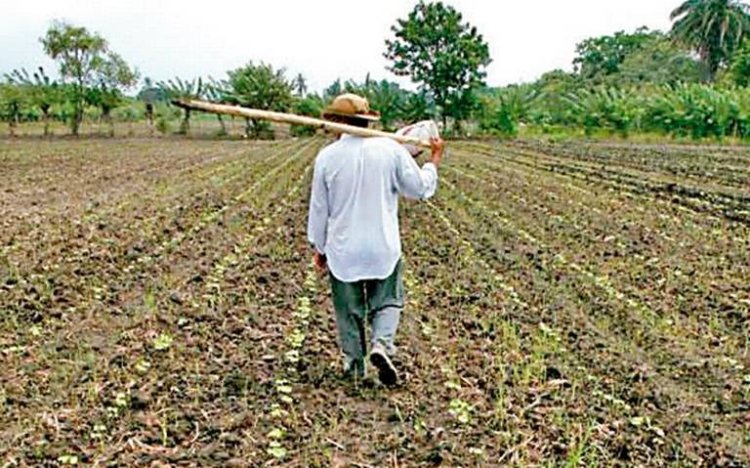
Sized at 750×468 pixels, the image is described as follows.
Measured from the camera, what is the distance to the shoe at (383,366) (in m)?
4.23

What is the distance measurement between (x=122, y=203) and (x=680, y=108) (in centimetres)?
2594

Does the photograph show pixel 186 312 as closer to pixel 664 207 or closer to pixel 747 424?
pixel 747 424

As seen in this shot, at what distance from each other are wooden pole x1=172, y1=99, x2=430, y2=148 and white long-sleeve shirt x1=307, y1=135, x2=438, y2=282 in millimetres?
74

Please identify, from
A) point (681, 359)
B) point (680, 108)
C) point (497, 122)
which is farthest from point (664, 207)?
point (497, 122)

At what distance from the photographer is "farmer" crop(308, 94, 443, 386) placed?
425cm

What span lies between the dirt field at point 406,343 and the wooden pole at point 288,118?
1.31m

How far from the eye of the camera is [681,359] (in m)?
4.93

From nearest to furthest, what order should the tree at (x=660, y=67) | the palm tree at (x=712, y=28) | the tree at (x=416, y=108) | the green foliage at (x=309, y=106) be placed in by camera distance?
the tree at (x=416, y=108) < the green foliage at (x=309, y=106) < the palm tree at (x=712, y=28) < the tree at (x=660, y=67)

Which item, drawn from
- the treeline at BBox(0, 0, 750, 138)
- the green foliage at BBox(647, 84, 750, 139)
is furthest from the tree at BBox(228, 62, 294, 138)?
the green foliage at BBox(647, 84, 750, 139)

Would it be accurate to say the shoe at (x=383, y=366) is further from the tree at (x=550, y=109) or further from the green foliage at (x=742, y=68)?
the green foliage at (x=742, y=68)

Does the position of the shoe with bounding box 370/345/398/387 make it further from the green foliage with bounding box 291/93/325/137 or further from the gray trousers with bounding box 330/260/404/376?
the green foliage with bounding box 291/93/325/137

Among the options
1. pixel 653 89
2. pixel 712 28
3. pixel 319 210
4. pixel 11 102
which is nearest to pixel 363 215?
pixel 319 210

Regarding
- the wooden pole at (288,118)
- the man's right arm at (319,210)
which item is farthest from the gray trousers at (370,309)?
the wooden pole at (288,118)

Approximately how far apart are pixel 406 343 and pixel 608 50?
6149cm
